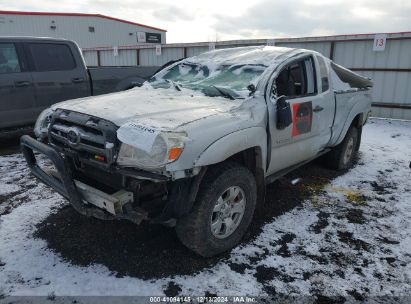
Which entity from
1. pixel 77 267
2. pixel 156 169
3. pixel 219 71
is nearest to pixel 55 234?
pixel 77 267

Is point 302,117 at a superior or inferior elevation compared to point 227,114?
inferior

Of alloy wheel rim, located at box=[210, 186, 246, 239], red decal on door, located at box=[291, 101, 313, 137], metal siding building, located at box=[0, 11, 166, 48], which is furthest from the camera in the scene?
metal siding building, located at box=[0, 11, 166, 48]

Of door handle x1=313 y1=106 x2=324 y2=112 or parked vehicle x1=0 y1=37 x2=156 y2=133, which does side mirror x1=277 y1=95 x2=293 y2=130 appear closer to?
door handle x1=313 y1=106 x2=324 y2=112

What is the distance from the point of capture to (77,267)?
279 centimetres

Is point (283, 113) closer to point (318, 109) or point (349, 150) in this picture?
point (318, 109)

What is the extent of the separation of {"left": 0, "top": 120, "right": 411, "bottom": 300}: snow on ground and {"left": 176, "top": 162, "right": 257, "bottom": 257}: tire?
0.18 meters

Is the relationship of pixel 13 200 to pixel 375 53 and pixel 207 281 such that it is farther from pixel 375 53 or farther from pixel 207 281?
pixel 375 53

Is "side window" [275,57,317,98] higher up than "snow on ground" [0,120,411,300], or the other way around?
"side window" [275,57,317,98]

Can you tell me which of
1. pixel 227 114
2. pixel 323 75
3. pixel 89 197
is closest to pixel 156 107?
pixel 227 114

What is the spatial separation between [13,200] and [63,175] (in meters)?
1.86

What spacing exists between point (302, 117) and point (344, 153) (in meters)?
1.86

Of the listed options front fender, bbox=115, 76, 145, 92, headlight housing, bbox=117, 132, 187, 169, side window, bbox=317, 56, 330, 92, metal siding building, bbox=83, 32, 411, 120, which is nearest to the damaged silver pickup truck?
headlight housing, bbox=117, 132, 187, 169

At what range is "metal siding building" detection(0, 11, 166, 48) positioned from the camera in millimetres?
22844

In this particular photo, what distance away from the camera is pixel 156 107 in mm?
2971
